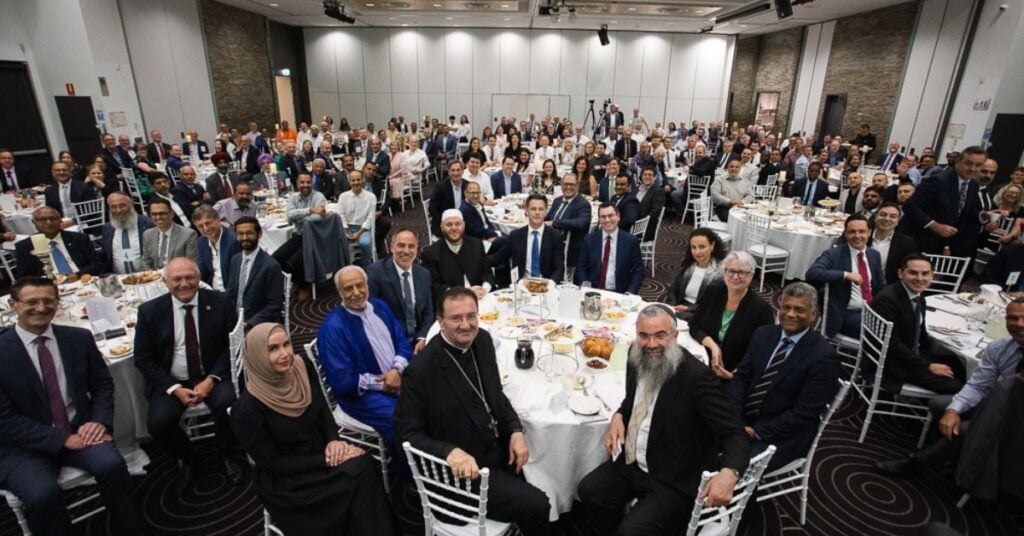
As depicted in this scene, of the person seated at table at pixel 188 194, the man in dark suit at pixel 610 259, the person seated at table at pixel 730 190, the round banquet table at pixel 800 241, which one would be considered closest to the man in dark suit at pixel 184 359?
the man in dark suit at pixel 610 259

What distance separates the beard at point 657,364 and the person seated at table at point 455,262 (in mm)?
2125

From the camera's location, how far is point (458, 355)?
255 centimetres

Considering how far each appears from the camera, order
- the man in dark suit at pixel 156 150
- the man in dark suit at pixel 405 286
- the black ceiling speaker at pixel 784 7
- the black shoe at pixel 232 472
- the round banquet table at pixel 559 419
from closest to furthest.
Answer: the round banquet table at pixel 559 419 < the black shoe at pixel 232 472 < the man in dark suit at pixel 405 286 < the black ceiling speaker at pixel 784 7 < the man in dark suit at pixel 156 150

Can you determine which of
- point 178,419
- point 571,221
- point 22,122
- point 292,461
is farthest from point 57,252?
point 22,122

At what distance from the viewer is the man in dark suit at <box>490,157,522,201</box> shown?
8102mm

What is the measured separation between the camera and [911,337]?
11.4ft

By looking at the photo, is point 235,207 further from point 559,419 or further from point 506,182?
point 559,419

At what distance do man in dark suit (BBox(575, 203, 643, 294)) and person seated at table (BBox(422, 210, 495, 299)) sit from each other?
0.95m

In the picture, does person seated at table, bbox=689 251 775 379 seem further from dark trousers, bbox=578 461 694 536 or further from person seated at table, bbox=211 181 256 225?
person seated at table, bbox=211 181 256 225

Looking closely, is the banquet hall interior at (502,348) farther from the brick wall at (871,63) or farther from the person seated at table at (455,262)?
the brick wall at (871,63)

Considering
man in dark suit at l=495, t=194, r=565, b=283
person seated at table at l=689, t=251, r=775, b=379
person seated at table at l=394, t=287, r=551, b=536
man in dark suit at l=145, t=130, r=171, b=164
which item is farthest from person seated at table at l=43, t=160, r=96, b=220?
person seated at table at l=689, t=251, r=775, b=379

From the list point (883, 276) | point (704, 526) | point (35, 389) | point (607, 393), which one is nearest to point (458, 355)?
point (607, 393)

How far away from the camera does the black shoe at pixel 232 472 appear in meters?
3.24

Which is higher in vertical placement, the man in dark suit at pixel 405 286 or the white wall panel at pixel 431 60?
the white wall panel at pixel 431 60
